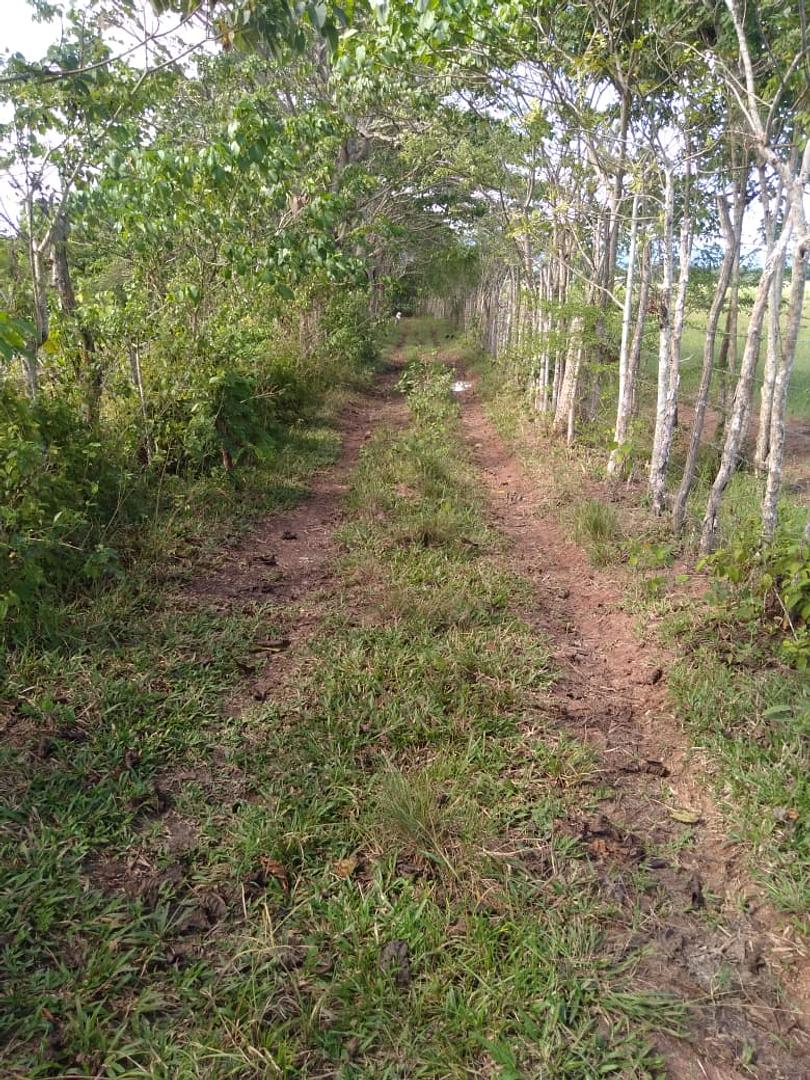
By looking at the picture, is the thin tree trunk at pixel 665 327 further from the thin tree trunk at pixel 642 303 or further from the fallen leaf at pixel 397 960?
Result: the fallen leaf at pixel 397 960

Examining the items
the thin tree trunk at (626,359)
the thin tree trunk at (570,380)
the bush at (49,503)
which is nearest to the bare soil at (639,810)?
the bush at (49,503)

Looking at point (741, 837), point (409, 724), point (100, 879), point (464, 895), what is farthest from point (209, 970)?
point (741, 837)

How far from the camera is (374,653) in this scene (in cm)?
368

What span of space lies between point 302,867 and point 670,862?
4.49 ft

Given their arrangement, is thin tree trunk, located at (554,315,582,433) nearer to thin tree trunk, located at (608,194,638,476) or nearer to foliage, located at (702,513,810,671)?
thin tree trunk, located at (608,194,638,476)

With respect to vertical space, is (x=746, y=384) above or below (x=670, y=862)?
above

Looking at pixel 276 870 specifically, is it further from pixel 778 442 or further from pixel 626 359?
pixel 626 359

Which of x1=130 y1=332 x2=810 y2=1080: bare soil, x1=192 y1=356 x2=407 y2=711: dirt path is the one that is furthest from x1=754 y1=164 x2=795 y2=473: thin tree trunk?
x1=192 y1=356 x2=407 y2=711: dirt path

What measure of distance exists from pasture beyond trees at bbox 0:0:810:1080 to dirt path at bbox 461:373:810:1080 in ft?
0.04

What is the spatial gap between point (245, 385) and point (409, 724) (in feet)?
15.1

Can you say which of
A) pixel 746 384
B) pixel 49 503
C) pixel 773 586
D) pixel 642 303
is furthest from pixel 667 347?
pixel 49 503

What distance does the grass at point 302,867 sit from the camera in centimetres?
184

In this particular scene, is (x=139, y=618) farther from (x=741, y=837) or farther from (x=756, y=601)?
(x=756, y=601)

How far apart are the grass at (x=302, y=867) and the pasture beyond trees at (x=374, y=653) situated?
0.5 inches
